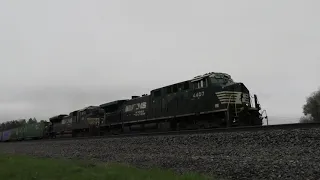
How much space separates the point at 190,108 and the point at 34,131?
1262 inches

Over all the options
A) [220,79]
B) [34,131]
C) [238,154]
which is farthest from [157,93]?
[34,131]

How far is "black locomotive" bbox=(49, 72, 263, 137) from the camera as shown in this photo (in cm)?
1664

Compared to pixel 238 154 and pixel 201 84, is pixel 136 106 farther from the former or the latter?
pixel 238 154

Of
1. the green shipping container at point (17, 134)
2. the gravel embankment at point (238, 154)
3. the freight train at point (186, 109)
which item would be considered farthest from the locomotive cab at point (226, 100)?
the green shipping container at point (17, 134)

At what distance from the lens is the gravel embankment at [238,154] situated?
7023 mm

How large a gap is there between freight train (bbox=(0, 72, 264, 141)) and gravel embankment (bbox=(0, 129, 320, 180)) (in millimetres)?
4556

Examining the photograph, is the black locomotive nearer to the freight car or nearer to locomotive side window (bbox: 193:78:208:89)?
locomotive side window (bbox: 193:78:208:89)

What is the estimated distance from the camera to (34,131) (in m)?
44.6

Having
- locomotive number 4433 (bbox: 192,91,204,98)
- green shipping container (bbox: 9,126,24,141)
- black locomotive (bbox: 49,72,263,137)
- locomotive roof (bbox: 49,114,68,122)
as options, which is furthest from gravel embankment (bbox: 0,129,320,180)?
green shipping container (bbox: 9,126,24,141)

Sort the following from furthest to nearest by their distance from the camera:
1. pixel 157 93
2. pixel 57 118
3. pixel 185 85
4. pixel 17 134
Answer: pixel 17 134, pixel 57 118, pixel 157 93, pixel 185 85

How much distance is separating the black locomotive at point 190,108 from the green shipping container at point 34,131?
18.8m

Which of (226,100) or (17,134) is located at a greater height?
(226,100)

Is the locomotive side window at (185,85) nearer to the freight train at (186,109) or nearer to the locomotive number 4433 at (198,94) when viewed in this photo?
the freight train at (186,109)

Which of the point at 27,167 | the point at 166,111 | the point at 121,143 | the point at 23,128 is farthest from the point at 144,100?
the point at 23,128
